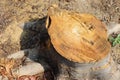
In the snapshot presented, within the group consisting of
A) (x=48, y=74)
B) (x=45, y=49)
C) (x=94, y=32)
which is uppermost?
(x=94, y=32)

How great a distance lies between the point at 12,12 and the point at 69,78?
177 cm

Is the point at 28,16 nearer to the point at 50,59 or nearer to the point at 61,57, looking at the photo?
the point at 50,59

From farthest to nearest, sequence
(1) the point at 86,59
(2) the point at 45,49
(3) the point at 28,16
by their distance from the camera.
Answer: (3) the point at 28,16 < (2) the point at 45,49 < (1) the point at 86,59

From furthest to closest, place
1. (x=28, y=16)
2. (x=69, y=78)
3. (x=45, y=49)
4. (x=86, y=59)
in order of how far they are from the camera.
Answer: (x=28, y=16)
(x=45, y=49)
(x=69, y=78)
(x=86, y=59)

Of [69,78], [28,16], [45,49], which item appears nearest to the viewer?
[69,78]

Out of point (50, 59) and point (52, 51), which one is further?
point (50, 59)

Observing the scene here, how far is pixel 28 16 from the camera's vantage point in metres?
5.08

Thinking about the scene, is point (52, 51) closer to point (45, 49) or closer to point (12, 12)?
point (45, 49)

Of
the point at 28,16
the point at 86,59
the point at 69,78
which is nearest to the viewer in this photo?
the point at 86,59

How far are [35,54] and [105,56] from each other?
108cm

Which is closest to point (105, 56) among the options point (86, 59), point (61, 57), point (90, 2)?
point (86, 59)

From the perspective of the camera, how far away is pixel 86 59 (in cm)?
349

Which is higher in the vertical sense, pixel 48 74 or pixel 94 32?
pixel 94 32

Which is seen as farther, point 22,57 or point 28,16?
point 28,16
